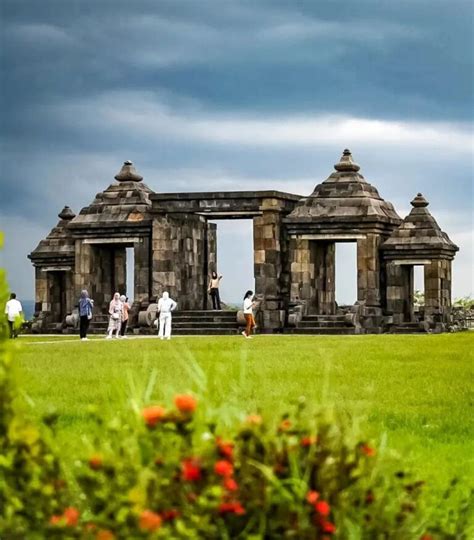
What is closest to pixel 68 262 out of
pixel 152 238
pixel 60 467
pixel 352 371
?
pixel 152 238

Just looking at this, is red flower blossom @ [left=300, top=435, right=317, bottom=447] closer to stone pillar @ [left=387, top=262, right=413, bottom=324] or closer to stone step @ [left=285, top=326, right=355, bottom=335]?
stone step @ [left=285, top=326, right=355, bottom=335]

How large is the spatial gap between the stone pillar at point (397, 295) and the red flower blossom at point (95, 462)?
40336 mm

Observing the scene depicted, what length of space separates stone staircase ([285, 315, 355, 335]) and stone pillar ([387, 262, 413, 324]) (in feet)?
9.91

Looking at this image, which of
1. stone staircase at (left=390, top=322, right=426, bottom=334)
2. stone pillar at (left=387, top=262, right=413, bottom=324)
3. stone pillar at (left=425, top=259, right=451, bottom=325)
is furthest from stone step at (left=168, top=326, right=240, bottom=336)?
stone pillar at (left=425, top=259, right=451, bottom=325)

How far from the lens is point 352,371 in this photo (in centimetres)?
2088

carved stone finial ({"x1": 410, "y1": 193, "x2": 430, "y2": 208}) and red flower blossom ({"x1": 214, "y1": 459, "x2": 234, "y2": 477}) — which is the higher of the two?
carved stone finial ({"x1": 410, "y1": 193, "x2": 430, "y2": 208})

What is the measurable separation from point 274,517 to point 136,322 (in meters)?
39.8

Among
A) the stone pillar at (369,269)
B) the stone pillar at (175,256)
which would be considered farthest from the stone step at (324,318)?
the stone pillar at (175,256)

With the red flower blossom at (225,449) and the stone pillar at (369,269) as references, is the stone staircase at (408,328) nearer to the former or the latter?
the stone pillar at (369,269)

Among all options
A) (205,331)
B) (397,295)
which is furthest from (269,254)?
(397,295)

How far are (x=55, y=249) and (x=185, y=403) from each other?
47.0 metres

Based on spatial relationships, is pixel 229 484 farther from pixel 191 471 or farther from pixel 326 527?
pixel 326 527

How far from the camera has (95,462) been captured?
5668mm

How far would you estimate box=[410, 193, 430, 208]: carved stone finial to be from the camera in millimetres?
48469
